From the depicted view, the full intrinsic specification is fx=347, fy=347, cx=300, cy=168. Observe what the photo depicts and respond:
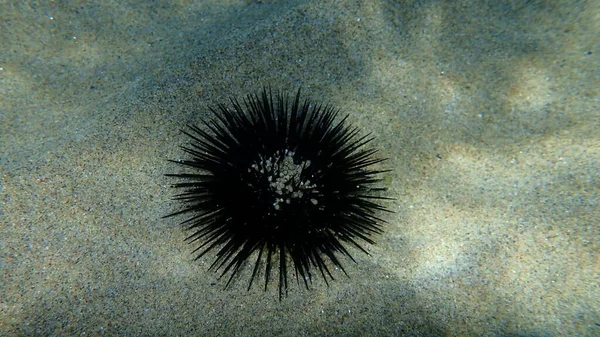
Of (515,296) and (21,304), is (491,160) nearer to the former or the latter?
(515,296)

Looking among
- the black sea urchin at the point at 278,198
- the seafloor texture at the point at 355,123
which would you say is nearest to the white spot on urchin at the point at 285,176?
the black sea urchin at the point at 278,198

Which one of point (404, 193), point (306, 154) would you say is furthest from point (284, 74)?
point (404, 193)

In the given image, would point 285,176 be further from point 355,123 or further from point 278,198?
point 355,123

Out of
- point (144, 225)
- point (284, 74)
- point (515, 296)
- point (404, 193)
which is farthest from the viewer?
→ point (284, 74)

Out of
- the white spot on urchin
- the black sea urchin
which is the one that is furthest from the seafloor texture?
the white spot on urchin

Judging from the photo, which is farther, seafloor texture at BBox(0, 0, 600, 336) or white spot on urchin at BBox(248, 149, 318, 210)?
seafloor texture at BBox(0, 0, 600, 336)

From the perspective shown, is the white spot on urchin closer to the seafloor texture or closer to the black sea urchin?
the black sea urchin
